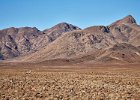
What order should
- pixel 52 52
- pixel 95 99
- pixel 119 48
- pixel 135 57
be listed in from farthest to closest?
pixel 52 52 < pixel 119 48 < pixel 135 57 < pixel 95 99

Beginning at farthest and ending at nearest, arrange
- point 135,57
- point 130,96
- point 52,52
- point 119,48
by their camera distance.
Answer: point 52,52 → point 119,48 → point 135,57 → point 130,96

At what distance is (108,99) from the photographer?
21.4 meters

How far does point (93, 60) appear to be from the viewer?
465ft

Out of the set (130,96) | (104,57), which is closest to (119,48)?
(104,57)

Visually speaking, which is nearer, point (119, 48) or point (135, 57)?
point (135, 57)

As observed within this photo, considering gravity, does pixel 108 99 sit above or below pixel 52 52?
below

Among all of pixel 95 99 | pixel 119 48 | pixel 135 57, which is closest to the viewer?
pixel 95 99

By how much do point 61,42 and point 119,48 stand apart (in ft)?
155

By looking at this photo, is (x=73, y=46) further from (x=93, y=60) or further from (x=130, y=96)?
(x=130, y=96)

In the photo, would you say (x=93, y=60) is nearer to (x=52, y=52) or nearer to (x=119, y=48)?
(x=119, y=48)

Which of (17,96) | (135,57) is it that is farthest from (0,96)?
(135,57)

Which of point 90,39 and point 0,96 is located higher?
point 90,39

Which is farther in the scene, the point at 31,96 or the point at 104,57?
the point at 104,57

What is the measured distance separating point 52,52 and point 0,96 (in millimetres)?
164175
